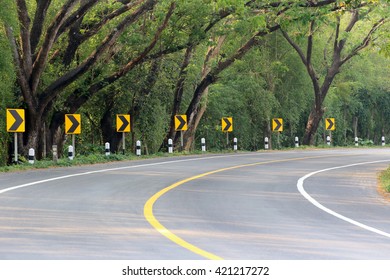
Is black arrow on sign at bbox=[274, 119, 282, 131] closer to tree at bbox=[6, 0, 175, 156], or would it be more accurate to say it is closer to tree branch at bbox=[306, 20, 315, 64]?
tree branch at bbox=[306, 20, 315, 64]

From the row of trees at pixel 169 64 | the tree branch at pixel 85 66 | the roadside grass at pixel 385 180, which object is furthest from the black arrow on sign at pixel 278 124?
the roadside grass at pixel 385 180

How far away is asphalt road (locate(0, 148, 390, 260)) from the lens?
11.8 metres

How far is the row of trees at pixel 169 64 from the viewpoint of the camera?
32844 mm

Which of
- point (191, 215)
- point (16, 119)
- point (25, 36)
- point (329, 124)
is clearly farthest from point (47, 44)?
point (329, 124)

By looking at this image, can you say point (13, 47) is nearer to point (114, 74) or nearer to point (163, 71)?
point (114, 74)

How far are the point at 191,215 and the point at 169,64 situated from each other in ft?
94.7

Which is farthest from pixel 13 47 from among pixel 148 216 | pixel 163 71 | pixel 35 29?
pixel 148 216

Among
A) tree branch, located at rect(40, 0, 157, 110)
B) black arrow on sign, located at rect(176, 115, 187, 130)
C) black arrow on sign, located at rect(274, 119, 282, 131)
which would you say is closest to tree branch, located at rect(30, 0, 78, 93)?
tree branch, located at rect(40, 0, 157, 110)

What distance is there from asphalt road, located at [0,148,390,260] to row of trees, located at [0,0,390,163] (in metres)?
6.22

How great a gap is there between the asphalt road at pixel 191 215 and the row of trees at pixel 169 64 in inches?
245

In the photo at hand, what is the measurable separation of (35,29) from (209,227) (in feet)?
70.9

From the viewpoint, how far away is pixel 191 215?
16000mm

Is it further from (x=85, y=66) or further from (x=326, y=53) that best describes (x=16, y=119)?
(x=326, y=53)
